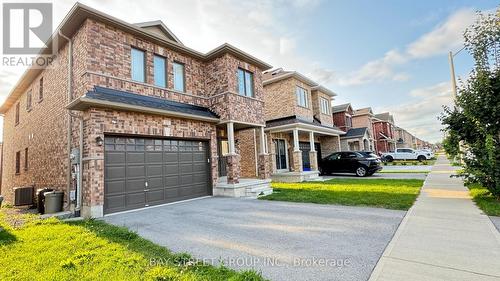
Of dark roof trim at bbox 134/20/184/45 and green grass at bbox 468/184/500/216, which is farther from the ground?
dark roof trim at bbox 134/20/184/45

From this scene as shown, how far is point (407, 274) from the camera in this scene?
298 cm

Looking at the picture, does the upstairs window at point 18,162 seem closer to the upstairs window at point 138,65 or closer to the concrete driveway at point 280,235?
the upstairs window at point 138,65

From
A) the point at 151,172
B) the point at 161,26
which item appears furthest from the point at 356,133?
the point at 151,172

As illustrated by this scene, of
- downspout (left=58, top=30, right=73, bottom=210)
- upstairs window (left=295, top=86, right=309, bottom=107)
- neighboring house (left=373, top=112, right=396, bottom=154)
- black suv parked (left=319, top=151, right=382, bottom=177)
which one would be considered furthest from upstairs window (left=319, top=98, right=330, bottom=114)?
neighboring house (left=373, top=112, right=396, bottom=154)

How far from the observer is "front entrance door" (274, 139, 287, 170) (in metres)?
17.5

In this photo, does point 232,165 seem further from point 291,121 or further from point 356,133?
point 356,133

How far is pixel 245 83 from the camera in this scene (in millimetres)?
12742

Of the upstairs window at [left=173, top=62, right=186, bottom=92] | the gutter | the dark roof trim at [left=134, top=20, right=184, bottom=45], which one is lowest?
the gutter

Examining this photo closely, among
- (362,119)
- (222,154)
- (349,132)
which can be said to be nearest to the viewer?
(222,154)

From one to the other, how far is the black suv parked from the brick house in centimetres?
704

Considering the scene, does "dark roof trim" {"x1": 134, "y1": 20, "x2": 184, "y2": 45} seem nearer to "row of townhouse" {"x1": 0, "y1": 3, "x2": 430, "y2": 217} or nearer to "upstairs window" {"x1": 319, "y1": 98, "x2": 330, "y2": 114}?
"row of townhouse" {"x1": 0, "y1": 3, "x2": 430, "y2": 217}

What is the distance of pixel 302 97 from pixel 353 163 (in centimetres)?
623

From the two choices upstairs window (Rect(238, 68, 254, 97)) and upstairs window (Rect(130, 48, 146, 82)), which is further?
upstairs window (Rect(238, 68, 254, 97))

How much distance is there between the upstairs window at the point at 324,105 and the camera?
2144 cm
